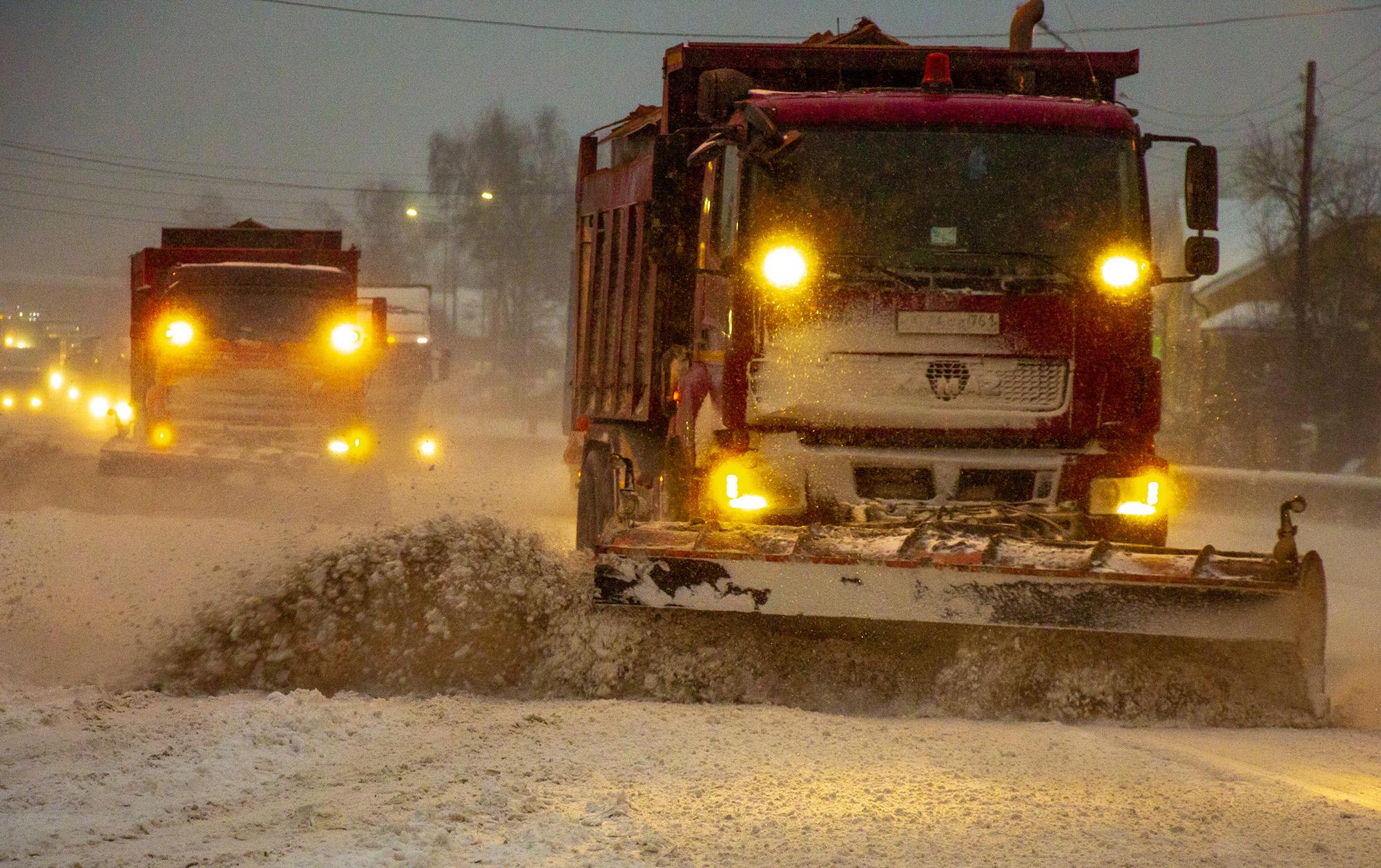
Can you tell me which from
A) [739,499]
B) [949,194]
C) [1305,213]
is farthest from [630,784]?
[1305,213]

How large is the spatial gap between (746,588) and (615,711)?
726mm

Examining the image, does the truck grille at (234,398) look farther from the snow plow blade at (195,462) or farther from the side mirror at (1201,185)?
the side mirror at (1201,185)

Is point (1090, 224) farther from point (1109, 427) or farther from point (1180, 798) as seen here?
point (1180, 798)

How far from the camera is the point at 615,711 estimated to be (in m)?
6.39

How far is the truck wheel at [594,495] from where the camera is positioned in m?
9.85

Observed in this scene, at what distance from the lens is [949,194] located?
7457mm

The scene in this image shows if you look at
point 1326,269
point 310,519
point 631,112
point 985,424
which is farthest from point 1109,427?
point 1326,269

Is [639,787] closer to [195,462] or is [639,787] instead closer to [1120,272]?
[1120,272]

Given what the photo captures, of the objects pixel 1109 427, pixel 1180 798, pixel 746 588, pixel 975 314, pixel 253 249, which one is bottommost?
pixel 1180 798

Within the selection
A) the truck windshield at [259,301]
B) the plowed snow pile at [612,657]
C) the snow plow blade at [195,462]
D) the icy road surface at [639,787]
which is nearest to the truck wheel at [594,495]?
the plowed snow pile at [612,657]

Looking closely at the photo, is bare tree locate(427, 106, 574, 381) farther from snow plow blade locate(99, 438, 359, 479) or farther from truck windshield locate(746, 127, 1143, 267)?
truck windshield locate(746, 127, 1143, 267)

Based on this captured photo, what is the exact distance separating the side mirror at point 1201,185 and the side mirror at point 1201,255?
99 mm

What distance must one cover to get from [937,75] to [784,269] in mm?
1445

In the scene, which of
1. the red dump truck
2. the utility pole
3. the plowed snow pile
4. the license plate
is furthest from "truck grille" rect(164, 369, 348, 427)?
the utility pole
